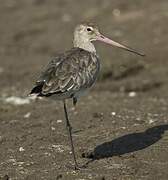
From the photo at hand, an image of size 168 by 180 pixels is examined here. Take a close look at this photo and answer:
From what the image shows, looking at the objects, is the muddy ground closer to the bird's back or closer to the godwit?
the godwit

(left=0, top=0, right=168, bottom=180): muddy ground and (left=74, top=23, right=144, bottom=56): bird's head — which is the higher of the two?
(left=74, top=23, right=144, bottom=56): bird's head

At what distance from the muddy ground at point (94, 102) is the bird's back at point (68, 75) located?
1.03 m

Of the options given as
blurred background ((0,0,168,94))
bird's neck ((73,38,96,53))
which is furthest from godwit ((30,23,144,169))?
blurred background ((0,0,168,94))

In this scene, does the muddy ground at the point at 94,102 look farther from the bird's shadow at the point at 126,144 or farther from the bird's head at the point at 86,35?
the bird's head at the point at 86,35

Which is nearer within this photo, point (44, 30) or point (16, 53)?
point (16, 53)

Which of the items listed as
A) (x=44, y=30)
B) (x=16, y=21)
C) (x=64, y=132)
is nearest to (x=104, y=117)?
(x=64, y=132)

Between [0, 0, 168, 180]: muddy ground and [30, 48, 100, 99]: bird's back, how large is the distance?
3.37 ft

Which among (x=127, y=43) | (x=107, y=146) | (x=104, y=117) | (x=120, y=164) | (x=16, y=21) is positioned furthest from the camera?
(x=16, y=21)

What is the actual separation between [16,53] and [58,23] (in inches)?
127

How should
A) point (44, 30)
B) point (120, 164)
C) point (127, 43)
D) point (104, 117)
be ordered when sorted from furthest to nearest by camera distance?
point (44, 30), point (127, 43), point (104, 117), point (120, 164)

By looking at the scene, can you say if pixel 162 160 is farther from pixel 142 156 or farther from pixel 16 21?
pixel 16 21

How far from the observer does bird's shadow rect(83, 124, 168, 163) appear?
33.5 feet

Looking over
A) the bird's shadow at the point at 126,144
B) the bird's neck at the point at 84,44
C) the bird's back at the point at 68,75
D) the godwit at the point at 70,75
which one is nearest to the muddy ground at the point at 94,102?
the bird's shadow at the point at 126,144

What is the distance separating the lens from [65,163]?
9891mm
